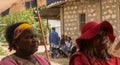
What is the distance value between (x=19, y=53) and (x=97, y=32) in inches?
29.9

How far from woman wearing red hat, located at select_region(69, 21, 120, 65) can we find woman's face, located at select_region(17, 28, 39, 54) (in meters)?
0.56

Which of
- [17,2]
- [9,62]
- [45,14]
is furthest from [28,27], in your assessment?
[45,14]

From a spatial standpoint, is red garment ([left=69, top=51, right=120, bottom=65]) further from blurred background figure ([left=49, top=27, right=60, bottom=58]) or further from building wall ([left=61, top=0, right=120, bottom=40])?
blurred background figure ([left=49, top=27, right=60, bottom=58])

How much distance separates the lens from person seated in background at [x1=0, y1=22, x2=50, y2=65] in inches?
130

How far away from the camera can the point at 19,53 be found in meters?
3.36

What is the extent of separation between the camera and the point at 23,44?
132 inches

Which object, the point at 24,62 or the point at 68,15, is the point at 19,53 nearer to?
the point at 24,62

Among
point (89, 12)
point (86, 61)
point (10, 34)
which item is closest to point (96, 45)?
point (86, 61)

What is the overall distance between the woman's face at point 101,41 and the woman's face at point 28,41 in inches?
24.3

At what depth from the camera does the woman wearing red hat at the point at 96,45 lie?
3.65m

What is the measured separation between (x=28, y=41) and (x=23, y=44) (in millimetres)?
52

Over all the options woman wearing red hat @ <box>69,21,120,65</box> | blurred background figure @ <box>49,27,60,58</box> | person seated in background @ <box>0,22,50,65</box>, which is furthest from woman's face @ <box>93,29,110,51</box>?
blurred background figure @ <box>49,27,60,58</box>

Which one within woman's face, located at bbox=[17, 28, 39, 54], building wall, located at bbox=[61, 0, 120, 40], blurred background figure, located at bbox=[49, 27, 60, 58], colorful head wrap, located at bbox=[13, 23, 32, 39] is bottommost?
blurred background figure, located at bbox=[49, 27, 60, 58]

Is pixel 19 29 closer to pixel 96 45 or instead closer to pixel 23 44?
pixel 23 44
